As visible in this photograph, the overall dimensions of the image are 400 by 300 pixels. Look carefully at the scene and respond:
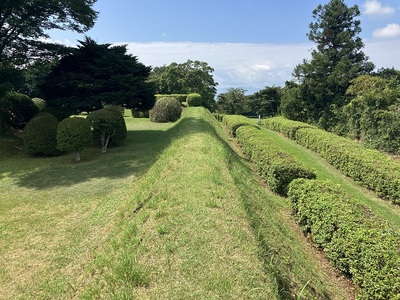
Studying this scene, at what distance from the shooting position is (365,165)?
376 inches

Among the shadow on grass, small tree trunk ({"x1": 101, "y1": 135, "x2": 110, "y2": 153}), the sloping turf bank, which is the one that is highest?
the sloping turf bank

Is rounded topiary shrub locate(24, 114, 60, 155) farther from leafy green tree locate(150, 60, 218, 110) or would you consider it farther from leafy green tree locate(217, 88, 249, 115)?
leafy green tree locate(217, 88, 249, 115)

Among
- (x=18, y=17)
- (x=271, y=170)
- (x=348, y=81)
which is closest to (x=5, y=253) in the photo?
(x=271, y=170)

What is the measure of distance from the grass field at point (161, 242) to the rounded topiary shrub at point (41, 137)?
330cm

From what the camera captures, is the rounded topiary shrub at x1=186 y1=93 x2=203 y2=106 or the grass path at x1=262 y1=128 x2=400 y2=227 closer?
the grass path at x1=262 y1=128 x2=400 y2=227

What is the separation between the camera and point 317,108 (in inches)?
1106

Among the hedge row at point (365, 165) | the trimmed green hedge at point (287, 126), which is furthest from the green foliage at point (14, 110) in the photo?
the trimmed green hedge at point (287, 126)

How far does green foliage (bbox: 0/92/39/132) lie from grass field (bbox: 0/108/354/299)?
7640mm

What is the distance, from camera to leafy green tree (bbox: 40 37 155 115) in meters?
14.1

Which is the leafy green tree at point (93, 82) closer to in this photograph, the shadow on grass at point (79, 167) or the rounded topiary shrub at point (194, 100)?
the shadow on grass at point (79, 167)

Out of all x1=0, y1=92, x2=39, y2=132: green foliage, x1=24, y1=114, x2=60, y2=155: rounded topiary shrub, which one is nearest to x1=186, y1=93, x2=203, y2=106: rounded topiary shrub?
x1=0, y1=92, x2=39, y2=132: green foliage

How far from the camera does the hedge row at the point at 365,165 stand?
8.32 metres

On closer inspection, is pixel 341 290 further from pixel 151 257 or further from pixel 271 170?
pixel 271 170

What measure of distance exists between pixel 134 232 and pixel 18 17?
14.0m
